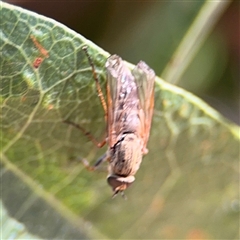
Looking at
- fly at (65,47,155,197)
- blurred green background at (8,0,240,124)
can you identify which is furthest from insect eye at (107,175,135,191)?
blurred green background at (8,0,240,124)

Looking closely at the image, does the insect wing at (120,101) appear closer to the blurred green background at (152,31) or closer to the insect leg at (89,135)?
the insect leg at (89,135)

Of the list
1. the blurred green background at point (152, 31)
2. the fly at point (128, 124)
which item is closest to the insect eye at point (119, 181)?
the fly at point (128, 124)

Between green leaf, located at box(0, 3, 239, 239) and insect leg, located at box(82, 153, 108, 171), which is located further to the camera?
insect leg, located at box(82, 153, 108, 171)

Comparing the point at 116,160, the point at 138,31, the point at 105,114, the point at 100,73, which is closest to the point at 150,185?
the point at 116,160

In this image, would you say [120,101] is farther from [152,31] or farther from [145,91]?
[152,31]

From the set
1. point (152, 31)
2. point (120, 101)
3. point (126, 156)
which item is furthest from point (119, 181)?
point (152, 31)

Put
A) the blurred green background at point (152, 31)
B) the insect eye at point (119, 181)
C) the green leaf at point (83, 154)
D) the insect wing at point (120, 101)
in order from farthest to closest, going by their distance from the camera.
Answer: the blurred green background at point (152, 31) → the insect eye at point (119, 181) → the insect wing at point (120, 101) → the green leaf at point (83, 154)

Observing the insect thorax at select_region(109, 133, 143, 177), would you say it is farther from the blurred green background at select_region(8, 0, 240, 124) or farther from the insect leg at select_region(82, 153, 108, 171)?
the blurred green background at select_region(8, 0, 240, 124)
